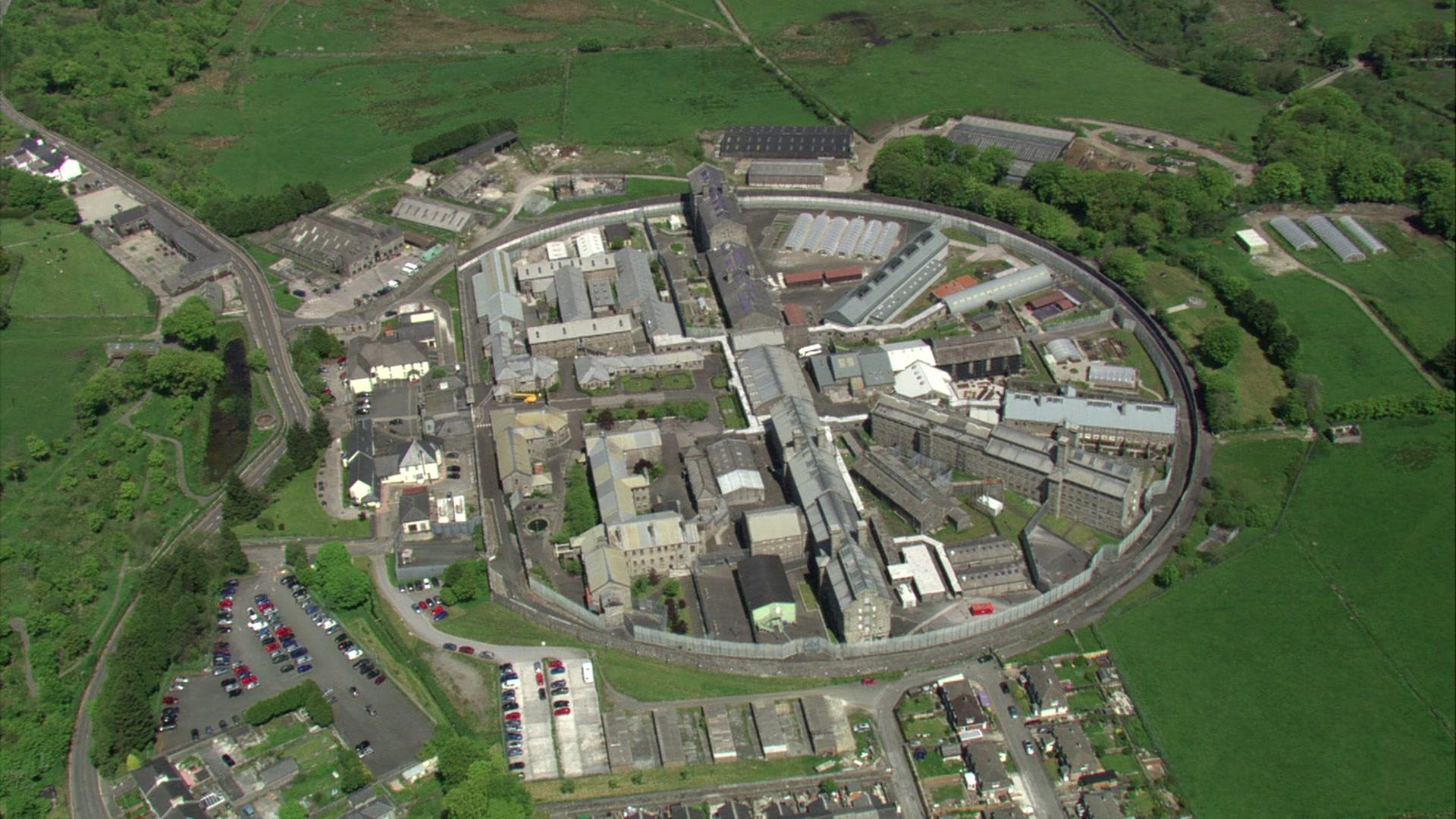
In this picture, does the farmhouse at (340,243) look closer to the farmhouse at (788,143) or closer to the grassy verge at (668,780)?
the farmhouse at (788,143)

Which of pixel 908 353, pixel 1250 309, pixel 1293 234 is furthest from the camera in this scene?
pixel 1293 234

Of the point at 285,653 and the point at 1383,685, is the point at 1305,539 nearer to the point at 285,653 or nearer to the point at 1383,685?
the point at 1383,685

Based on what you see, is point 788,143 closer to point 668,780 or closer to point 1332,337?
point 1332,337

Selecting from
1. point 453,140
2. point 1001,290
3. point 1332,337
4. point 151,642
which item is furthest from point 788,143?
point 151,642

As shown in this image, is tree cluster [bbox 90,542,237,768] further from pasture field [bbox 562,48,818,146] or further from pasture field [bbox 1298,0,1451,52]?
pasture field [bbox 1298,0,1451,52]

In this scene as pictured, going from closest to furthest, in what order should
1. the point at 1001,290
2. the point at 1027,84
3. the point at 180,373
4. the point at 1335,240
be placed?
the point at 180,373 → the point at 1335,240 → the point at 1001,290 → the point at 1027,84

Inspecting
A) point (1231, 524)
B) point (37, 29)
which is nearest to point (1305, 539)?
point (1231, 524)

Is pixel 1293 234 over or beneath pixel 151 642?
over
